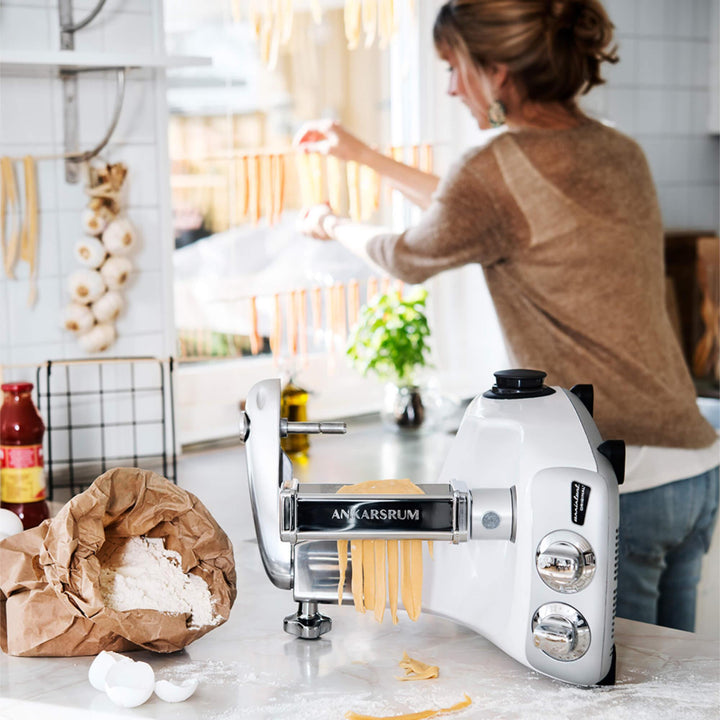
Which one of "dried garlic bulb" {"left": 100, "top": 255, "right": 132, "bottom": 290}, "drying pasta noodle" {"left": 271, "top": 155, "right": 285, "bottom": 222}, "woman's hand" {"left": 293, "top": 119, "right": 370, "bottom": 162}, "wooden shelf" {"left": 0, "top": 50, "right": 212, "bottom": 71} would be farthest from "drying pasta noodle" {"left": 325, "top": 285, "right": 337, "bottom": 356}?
"wooden shelf" {"left": 0, "top": 50, "right": 212, "bottom": 71}

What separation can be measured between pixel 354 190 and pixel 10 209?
2.68 feet

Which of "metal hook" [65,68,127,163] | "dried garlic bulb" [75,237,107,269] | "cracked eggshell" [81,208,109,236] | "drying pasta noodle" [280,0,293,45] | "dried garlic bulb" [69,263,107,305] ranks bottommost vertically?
"dried garlic bulb" [69,263,107,305]

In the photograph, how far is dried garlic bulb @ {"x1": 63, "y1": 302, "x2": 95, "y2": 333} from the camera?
6.09 feet

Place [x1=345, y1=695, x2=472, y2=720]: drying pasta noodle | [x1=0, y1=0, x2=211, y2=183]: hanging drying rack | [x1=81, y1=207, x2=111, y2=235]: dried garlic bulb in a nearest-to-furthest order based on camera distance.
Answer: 1. [x1=345, y1=695, x2=472, y2=720]: drying pasta noodle
2. [x1=0, y1=0, x2=211, y2=183]: hanging drying rack
3. [x1=81, y1=207, x2=111, y2=235]: dried garlic bulb

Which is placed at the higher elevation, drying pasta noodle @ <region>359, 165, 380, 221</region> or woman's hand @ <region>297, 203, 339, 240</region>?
drying pasta noodle @ <region>359, 165, 380, 221</region>

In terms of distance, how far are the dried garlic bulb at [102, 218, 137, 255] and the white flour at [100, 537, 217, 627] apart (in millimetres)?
786

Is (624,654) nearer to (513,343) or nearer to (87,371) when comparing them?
(513,343)

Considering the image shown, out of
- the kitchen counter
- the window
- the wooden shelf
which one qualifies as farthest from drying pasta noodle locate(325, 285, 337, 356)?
the kitchen counter

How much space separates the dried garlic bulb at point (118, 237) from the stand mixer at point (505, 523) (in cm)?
77

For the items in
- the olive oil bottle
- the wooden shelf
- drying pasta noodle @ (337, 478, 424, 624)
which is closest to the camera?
drying pasta noodle @ (337, 478, 424, 624)

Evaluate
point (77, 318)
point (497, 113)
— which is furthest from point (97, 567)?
point (497, 113)

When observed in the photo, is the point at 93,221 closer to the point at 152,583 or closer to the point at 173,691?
the point at 152,583

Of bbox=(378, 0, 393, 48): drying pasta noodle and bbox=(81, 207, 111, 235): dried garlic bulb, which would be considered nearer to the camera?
bbox=(81, 207, 111, 235): dried garlic bulb

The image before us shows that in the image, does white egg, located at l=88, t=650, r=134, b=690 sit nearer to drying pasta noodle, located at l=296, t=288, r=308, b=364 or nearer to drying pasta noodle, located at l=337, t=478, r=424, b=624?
drying pasta noodle, located at l=337, t=478, r=424, b=624
